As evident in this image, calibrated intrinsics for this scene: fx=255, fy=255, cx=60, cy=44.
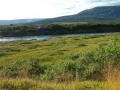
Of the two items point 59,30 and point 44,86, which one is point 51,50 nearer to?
point 44,86

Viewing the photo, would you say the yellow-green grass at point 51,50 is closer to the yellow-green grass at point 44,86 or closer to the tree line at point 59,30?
the yellow-green grass at point 44,86

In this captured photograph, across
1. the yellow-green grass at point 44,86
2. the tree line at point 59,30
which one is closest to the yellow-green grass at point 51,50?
the yellow-green grass at point 44,86

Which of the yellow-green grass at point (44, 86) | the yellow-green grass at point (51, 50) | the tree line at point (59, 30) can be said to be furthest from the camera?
the tree line at point (59, 30)

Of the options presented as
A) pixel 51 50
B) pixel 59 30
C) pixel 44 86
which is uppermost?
pixel 44 86

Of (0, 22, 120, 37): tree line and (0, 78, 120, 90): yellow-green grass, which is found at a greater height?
(0, 78, 120, 90): yellow-green grass

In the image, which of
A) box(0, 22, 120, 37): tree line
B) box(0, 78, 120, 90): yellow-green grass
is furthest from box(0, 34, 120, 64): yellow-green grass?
box(0, 22, 120, 37): tree line

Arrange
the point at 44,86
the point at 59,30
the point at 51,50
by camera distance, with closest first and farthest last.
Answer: the point at 44,86
the point at 51,50
the point at 59,30

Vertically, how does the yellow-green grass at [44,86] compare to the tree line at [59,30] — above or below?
above

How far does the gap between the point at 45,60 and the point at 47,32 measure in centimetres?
9498

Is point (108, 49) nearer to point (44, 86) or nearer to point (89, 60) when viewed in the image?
point (89, 60)

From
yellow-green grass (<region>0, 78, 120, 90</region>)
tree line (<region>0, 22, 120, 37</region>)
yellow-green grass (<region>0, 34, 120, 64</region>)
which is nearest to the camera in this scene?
yellow-green grass (<region>0, 78, 120, 90</region>)

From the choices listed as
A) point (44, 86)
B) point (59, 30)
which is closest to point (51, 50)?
point (44, 86)

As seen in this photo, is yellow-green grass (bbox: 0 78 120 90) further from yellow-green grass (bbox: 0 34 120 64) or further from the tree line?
the tree line

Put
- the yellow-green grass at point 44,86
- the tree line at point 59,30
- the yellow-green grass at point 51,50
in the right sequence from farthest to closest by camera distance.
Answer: the tree line at point 59,30, the yellow-green grass at point 51,50, the yellow-green grass at point 44,86
